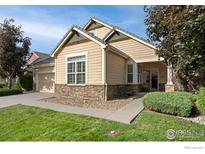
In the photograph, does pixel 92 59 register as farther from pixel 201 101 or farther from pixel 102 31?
pixel 102 31

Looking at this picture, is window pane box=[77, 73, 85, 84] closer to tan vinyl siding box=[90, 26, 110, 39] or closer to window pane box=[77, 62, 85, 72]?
window pane box=[77, 62, 85, 72]

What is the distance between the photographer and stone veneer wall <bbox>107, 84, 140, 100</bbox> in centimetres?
1211

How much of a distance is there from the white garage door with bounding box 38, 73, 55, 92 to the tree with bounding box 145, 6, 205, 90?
11.5m

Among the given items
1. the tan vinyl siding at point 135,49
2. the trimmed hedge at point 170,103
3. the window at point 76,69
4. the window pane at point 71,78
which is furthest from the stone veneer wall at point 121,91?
the trimmed hedge at point 170,103

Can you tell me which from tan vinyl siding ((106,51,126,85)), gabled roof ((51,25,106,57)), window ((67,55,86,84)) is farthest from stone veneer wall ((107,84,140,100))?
gabled roof ((51,25,106,57))

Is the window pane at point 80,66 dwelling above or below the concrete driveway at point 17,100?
above

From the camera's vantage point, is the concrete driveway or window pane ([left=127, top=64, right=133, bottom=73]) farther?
window pane ([left=127, top=64, right=133, bottom=73])

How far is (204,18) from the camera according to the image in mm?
6562

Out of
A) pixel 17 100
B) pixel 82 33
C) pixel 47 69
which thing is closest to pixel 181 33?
pixel 82 33

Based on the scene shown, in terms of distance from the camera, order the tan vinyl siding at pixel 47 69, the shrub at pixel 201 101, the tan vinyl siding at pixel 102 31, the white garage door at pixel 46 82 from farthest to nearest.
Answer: the tan vinyl siding at pixel 47 69, the white garage door at pixel 46 82, the tan vinyl siding at pixel 102 31, the shrub at pixel 201 101

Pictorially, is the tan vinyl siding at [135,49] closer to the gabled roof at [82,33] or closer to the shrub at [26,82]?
the gabled roof at [82,33]

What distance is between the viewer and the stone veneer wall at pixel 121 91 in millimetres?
12110

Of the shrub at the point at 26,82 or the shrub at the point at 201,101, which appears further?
the shrub at the point at 26,82

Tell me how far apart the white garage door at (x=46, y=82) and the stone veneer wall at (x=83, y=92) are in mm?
5480
